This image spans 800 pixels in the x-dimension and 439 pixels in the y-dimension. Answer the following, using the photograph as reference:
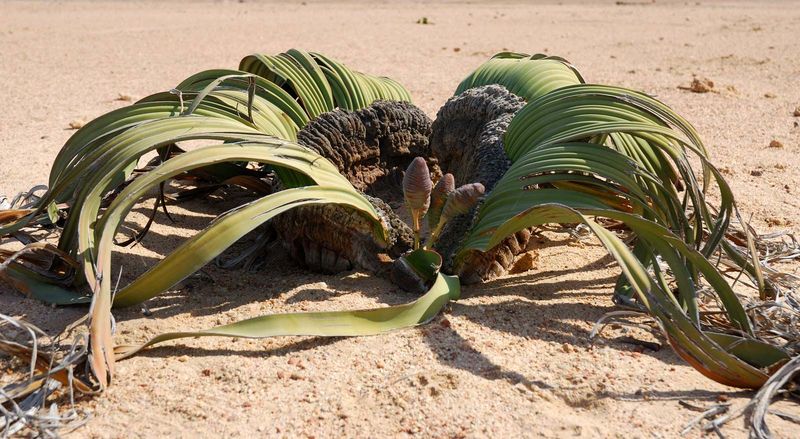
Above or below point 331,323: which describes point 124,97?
below

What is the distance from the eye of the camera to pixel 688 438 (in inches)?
47.3

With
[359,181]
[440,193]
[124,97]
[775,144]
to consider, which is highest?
[440,193]

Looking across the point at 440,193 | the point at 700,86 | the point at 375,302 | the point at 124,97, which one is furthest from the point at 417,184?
the point at 700,86

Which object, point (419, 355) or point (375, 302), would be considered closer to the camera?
point (419, 355)

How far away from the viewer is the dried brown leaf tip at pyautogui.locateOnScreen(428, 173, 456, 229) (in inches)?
65.4

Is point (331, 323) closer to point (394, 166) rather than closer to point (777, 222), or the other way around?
point (394, 166)

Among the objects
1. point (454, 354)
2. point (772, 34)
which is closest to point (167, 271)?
point (454, 354)

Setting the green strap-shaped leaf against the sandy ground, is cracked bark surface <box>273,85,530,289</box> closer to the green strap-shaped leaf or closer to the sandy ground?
the sandy ground

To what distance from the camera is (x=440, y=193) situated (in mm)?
1663

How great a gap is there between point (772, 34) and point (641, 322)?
6236mm

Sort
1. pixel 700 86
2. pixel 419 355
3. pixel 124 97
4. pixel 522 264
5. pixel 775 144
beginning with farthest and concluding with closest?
pixel 700 86 → pixel 124 97 → pixel 775 144 → pixel 522 264 → pixel 419 355

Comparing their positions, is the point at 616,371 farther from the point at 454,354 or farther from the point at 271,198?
the point at 271,198

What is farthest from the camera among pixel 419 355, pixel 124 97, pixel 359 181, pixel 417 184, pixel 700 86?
pixel 700 86

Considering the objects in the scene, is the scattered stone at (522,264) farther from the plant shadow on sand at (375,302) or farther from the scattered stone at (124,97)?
the scattered stone at (124,97)
